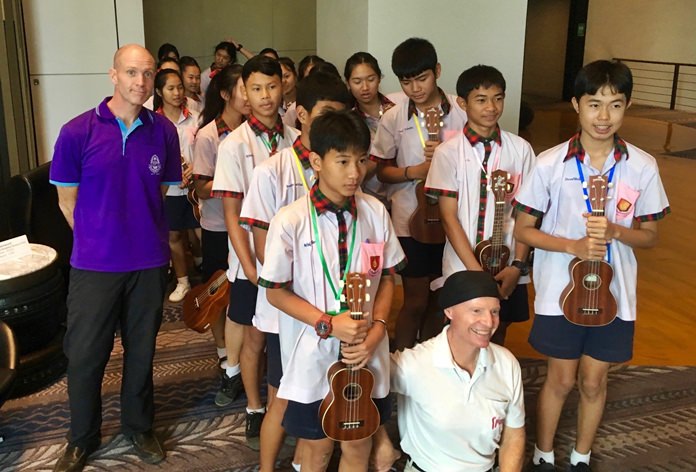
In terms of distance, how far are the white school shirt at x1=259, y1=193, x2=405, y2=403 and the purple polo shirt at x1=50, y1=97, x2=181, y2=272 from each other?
2.21 feet

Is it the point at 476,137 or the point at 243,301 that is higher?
the point at 476,137

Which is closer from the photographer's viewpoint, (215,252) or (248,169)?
(248,169)

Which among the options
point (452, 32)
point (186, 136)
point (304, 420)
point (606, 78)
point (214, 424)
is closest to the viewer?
point (304, 420)

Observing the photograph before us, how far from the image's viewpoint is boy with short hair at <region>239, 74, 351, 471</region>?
2.59 metres

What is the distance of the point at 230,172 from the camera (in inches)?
112

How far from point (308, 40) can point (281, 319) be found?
332 inches

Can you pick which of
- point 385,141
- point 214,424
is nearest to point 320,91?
point 385,141

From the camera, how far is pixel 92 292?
272cm

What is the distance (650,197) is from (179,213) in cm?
296

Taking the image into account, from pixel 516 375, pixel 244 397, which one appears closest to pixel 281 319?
pixel 516 375

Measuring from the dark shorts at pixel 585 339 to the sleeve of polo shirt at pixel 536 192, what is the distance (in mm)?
381

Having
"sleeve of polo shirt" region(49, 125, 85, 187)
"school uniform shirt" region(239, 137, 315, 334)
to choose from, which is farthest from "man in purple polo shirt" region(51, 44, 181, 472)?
"school uniform shirt" region(239, 137, 315, 334)

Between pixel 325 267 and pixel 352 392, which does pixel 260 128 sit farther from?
pixel 352 392

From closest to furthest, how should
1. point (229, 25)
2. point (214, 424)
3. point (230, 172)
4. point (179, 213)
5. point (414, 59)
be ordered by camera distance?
point (230, 172) → point (414, 59) → point (214, 424) → point (179, 213) → point (229, 25)
